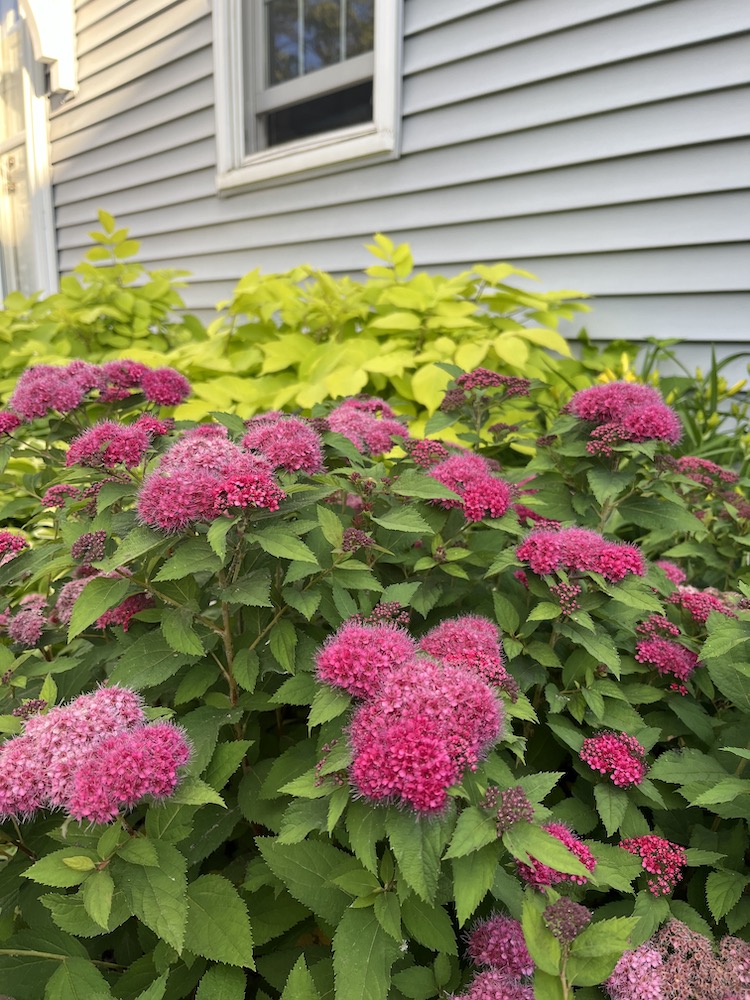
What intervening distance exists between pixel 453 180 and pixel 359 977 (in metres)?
2.98

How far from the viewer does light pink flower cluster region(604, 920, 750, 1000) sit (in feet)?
2.59

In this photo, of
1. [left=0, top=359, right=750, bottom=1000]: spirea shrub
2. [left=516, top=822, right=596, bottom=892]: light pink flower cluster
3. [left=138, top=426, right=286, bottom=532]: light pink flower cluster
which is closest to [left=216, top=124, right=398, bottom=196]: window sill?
[left=0, top=359, right=750, bottom=1000]: spirea shrub

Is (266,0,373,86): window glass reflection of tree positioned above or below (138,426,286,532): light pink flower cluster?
above

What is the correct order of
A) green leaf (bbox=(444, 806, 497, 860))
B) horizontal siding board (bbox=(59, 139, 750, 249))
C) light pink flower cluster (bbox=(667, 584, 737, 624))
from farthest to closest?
horizontal siding board (bbox=(59, 139, 750, 249)) < light pink flower cluster (bbox=(667, 584, 737, 624)) < green leaf (bbox=(444, 806, 497, 860))

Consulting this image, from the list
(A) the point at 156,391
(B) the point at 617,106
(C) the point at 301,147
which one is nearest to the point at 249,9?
(C) the point at 301,147

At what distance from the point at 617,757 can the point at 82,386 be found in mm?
1138

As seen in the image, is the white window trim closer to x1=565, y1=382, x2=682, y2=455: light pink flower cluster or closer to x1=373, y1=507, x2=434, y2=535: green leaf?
x1=565, y1=382, x2=682, y2=455: light pink flower cluster

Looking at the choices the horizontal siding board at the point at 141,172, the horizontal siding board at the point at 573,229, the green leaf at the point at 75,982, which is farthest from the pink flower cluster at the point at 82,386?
the horizontal siding board at the point at 141,172

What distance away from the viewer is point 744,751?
3.05 feet

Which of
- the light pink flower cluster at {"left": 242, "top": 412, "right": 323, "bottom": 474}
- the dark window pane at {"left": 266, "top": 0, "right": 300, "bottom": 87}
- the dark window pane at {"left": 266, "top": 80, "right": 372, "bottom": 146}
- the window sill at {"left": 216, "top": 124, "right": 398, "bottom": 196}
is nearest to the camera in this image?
the light pink flower cluster at {"left": 242, "top": 412, "right": 323, "bottom": 474}

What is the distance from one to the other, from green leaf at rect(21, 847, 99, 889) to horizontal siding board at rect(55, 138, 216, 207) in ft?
14.0

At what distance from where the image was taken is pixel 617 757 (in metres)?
0.98

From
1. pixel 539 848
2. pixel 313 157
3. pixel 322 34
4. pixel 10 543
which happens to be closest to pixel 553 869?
pixel 539 848

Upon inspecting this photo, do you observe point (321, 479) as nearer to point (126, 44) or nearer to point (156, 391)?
point (156, 391)
